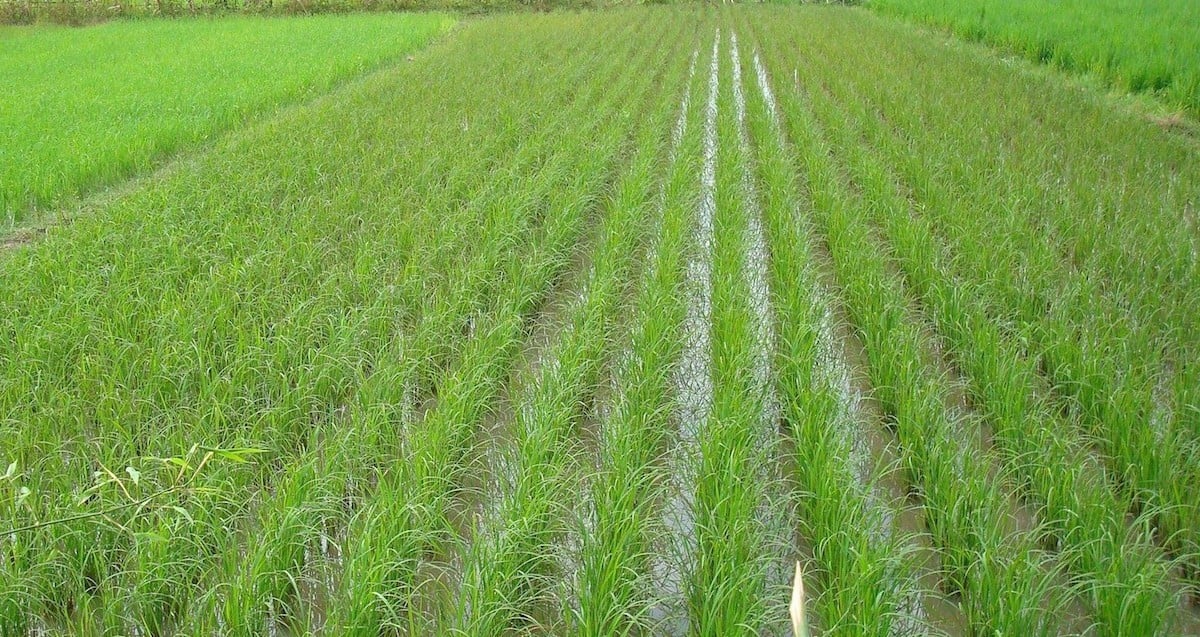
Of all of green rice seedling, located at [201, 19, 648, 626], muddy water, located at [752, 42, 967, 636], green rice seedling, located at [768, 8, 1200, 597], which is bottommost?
muddy water, located at [752, 42, 967, 636]

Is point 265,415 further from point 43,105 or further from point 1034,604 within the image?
point 43,105

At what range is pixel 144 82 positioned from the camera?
11.2 m

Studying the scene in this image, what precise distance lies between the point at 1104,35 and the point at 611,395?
10853 millimetres

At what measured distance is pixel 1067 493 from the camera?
2.86 meters

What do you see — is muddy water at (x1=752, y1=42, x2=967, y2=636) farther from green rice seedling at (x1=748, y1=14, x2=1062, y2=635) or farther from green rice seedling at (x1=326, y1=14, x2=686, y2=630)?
green rice seedling at (x1=326, y1=14, x2=686, y2=630)

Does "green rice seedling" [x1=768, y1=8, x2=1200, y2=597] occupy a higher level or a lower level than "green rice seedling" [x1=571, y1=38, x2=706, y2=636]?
higher

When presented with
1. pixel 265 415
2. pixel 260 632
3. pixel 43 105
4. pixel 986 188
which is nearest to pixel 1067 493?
pixel 260 632

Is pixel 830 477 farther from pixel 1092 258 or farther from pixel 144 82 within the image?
pixel 144 82

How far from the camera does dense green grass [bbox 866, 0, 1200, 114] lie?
9523 millimetres

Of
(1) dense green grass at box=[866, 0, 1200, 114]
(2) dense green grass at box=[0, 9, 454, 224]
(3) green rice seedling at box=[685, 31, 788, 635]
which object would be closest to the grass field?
(3) green rice seedling at box=[685, 31, 788, 635]

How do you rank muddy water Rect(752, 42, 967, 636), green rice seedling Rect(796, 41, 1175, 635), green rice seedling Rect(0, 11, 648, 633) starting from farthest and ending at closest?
green rice seedling Rect(0, 11, 648, 633) < muddy water Rect(752, 42, 967, 636) < green rice seedling Rect(796, 41, 1175, 635)

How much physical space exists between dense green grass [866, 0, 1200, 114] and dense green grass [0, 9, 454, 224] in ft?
29.1

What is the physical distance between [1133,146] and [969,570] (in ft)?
18.6

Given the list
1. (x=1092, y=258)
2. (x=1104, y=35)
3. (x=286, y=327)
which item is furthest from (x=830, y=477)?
(x=1104, y=35)
